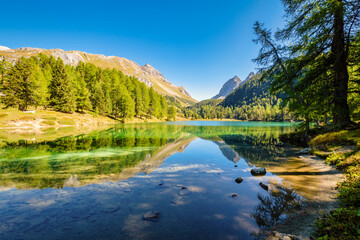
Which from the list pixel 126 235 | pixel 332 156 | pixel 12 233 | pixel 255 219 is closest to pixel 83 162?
pixel 12 233

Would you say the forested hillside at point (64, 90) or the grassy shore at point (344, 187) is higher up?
the forested hillside at point (64, 90)

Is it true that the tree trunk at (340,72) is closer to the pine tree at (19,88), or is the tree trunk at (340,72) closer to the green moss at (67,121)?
the green moss at (67,121)

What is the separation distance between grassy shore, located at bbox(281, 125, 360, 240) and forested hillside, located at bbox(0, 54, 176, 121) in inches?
2594

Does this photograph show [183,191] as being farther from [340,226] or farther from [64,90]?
[64,90]

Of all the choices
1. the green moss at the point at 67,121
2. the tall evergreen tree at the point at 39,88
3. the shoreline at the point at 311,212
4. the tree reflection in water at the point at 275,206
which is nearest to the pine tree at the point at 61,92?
the tall evergreen tree at the point at 39,88

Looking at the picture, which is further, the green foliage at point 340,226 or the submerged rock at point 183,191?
the submerged rock at point 183,191

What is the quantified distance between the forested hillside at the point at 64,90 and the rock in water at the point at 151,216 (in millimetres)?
61271

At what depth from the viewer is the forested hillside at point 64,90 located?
47.6m

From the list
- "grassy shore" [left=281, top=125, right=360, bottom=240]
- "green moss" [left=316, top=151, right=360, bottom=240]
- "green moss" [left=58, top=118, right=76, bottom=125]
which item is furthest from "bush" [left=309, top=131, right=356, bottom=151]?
"green moss" [left=58, top=118, right=76, bottom=125]

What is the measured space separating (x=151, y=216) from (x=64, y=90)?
6366 cm

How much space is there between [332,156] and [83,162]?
2025cm

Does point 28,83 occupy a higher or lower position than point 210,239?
higher

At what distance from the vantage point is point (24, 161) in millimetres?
12891

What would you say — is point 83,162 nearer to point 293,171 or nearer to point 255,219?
point 255,219
